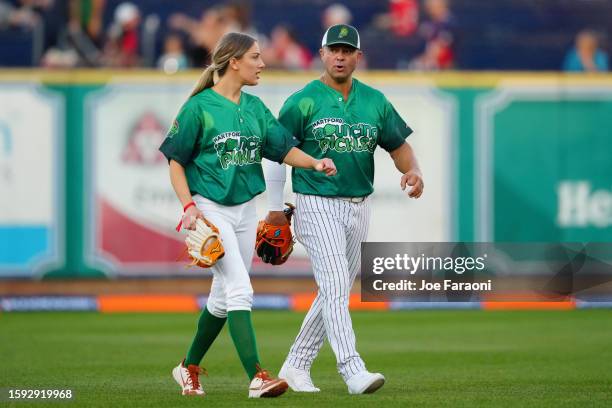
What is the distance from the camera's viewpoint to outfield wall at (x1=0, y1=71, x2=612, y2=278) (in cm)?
1789

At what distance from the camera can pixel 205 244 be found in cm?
788

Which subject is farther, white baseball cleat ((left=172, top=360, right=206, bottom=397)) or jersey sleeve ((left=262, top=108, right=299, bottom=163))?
white baseball cleat ((left=172, top=360, right=206, bottom=397))

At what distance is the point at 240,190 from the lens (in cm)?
818

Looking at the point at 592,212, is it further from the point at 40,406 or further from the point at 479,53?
the point at 40,406

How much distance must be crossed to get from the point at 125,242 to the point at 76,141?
149 cm

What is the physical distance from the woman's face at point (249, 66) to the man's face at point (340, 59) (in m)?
0.45

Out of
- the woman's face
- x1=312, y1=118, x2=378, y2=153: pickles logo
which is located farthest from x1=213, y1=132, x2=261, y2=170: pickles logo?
x1=312, y1=118, x2=378, y2=153: pickles logo

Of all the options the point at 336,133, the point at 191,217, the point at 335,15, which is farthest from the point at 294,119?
the point at 335,15

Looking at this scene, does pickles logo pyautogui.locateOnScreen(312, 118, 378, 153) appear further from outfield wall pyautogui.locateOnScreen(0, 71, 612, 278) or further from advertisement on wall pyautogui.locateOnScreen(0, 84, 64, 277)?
advertisement on wall pyautogui.locateOnScreen(0, 84, 64, 277)

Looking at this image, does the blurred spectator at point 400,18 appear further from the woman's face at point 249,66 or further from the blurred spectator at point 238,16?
the woman's face at point 249,66

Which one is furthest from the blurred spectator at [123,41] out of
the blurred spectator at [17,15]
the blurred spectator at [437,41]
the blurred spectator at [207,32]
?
the blurred spectator at [437,41]

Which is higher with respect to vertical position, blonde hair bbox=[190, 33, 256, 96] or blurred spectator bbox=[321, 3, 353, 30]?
blurred spectator bbox=[321, 3, 353, 30]

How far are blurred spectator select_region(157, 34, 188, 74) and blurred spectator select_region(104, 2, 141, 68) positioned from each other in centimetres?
39

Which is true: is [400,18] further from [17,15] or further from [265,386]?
[265,386]
